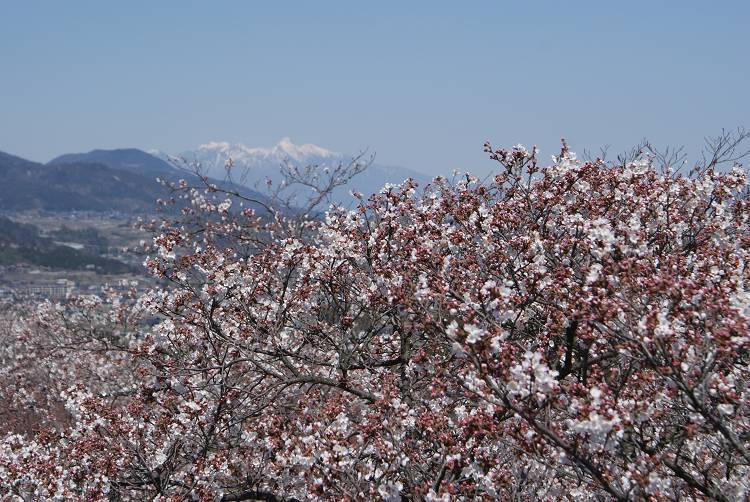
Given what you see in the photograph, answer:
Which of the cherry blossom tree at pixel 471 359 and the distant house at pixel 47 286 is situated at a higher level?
the cherry blossom tree at pixel 471 359

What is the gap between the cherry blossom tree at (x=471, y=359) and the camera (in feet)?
16.7

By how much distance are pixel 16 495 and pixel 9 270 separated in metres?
182

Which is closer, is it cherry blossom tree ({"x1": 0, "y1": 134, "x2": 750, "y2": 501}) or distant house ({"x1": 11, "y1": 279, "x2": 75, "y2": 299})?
cherry blossom tree ({"x1": 0, "y1": 134, "x2": 750, "y2": 501})

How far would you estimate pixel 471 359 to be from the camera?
5.12 metres

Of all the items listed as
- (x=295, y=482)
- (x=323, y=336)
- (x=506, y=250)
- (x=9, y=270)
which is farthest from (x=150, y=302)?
(x=9, y=270)

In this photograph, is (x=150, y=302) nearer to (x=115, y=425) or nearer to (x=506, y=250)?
(x=115, y=425)

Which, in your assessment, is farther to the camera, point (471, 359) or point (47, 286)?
point (47, 286)

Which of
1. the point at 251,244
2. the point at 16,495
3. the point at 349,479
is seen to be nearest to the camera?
the point at 349,479

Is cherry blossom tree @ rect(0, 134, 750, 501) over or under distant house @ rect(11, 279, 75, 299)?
over

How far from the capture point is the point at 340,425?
6488mm

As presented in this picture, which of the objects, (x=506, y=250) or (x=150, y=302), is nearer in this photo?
(x=506, y=250)

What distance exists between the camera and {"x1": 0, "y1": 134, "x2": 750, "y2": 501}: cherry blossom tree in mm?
5102

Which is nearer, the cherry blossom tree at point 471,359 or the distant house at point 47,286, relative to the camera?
the cherry blossom tree at point 471,359

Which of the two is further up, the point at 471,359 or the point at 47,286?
the point at 471,359
